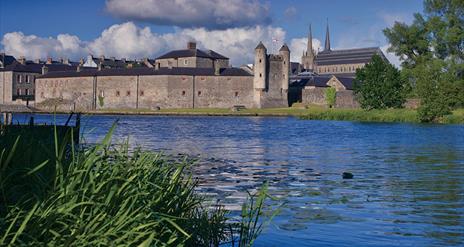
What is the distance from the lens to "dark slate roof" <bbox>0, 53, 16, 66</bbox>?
91.3 metres

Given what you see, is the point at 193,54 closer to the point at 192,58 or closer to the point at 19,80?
the point at 192,58

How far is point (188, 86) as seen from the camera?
7562cm

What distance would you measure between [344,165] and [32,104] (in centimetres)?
7142

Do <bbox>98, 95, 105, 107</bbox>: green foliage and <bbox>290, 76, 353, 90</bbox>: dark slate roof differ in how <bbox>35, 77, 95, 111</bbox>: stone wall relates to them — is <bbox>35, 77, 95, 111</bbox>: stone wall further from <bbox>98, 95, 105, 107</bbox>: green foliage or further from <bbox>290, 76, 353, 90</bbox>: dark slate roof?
<bbox>290, 76, 353, 90</bbox>: dark slate roof

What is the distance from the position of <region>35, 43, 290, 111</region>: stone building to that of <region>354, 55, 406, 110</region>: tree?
19101 millimetres

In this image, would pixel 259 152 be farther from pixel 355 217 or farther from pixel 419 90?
pixel 419 90

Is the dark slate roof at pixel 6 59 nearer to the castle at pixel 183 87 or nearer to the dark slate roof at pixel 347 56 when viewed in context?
the castle at pixel 183 87

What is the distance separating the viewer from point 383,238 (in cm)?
842

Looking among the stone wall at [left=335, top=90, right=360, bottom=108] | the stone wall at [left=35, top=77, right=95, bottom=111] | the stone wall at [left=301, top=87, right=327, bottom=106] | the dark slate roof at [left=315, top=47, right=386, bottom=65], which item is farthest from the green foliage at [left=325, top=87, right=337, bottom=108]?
the dark slate roof at [left=315, top=47, right=386, bottom=65]

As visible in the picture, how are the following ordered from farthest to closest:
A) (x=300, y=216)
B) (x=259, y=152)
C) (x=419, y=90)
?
(x=419, y=90) → (x=259, y=152) → (x=300, y=216)

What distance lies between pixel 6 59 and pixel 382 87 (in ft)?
195

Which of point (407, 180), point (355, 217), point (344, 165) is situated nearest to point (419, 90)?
point (344, 165)

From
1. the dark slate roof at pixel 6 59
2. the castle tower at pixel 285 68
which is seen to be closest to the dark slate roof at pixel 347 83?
the castle tower at pixel 285 68

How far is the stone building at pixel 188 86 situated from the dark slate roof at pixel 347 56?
40.4m
